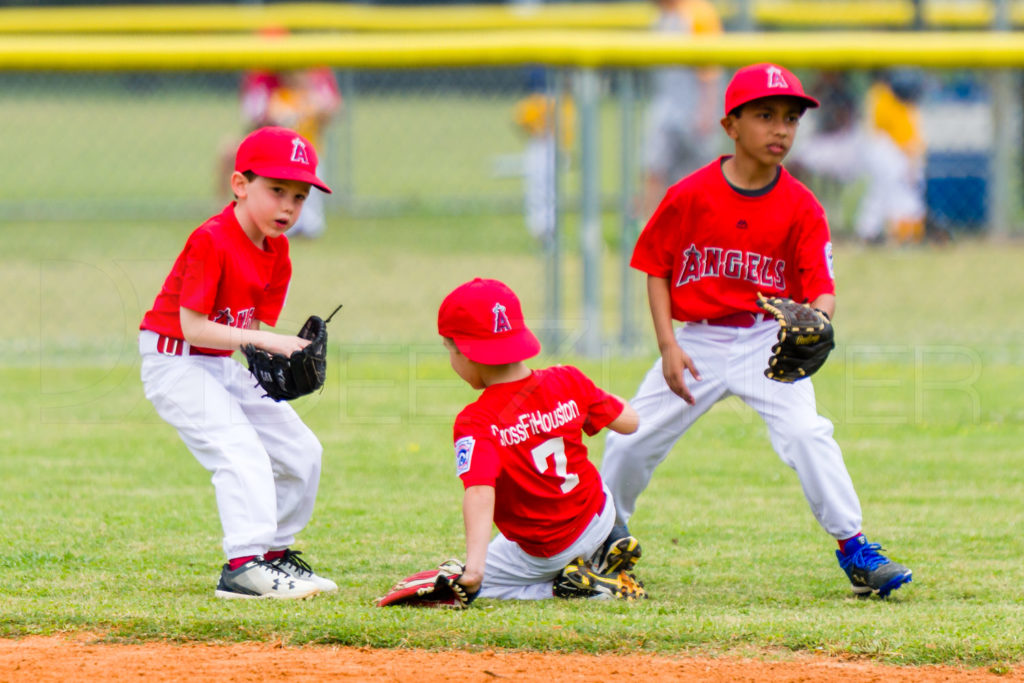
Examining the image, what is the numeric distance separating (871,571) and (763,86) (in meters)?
1.50

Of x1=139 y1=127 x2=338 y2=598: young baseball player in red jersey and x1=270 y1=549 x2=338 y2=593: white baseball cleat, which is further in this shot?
x1=270 y1=549 x2=338 y2=593: white baseball cleat

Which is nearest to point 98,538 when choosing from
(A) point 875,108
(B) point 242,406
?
(B) point 242,406

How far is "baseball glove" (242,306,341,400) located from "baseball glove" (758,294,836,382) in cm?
131

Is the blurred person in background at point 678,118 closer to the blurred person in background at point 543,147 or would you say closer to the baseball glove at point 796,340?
the blurred person in background at point 543,147

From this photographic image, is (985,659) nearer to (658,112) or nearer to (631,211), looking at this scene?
(631,211)

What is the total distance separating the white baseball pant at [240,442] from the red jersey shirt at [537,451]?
66 centimetres

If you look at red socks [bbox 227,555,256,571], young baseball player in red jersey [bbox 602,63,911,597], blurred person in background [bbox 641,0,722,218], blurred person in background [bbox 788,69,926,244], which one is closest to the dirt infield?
red socks [bbox 227,555,256,571]

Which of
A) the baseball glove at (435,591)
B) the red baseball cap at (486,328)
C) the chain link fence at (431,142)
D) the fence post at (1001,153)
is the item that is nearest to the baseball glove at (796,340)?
the red baseball cap at (486,328)

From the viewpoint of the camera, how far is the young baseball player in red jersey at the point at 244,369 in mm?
4012

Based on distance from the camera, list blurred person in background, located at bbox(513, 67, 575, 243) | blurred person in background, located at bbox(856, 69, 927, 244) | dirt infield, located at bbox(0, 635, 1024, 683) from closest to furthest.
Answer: dirt infield, located at bbox(0, 635, 1024, 683), blurred person in background, located at bbox(513, 67, 575, 243), blurred person in background, located at bbox(856, 69, 927, 244)

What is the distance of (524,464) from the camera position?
12.8 ft

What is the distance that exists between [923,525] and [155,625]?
2755 mm

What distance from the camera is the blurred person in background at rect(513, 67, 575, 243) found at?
7.94 meters

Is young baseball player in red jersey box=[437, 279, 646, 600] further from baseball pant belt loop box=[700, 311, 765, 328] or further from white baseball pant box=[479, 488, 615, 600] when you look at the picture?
baseball pant belt loop box=[700, 311, 765, 328]
